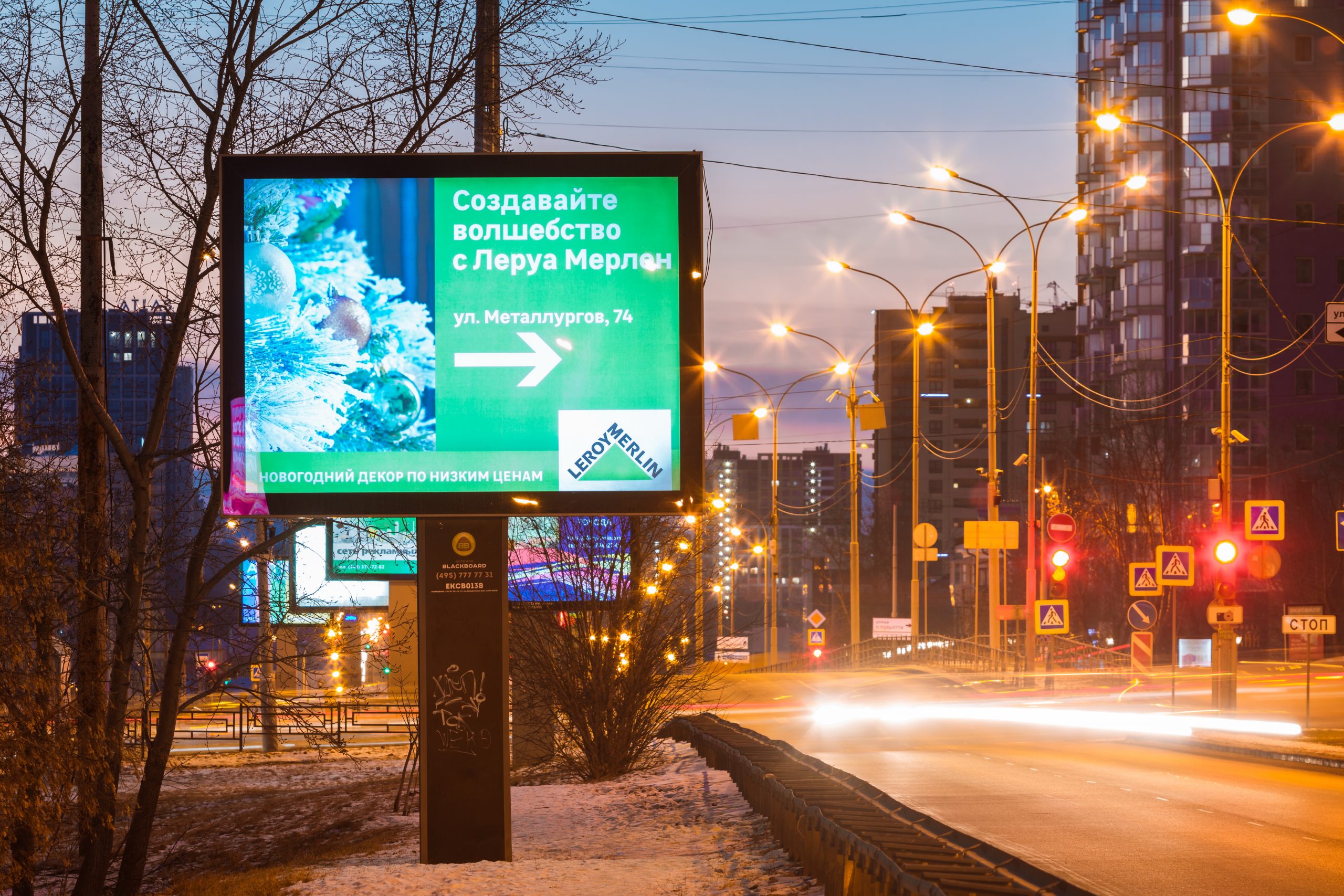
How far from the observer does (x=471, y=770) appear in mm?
12453

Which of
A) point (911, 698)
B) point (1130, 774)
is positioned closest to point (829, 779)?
point (1130, 774)

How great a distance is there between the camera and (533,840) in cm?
1361

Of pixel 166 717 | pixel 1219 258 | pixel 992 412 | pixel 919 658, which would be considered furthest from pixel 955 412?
pixel 166 717

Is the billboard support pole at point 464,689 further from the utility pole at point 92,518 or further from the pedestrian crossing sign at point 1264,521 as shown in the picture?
the pedestrian crossing sign at point 1264,521

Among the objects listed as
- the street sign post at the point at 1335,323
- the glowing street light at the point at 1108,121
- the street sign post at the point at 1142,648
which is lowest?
the street sign post at the point at 1142,648

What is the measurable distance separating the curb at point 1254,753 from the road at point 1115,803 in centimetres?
35

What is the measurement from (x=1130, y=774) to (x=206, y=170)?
45.4ft

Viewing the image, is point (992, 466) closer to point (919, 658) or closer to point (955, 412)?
point (919, 658)

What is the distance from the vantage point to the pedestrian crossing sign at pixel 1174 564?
101 feet

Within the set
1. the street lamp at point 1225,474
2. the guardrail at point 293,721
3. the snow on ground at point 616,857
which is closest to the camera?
the snow on ground at point 616,857

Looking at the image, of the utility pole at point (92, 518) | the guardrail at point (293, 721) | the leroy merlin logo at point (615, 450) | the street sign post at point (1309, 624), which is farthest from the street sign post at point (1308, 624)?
the utility pole at point (92, 518)

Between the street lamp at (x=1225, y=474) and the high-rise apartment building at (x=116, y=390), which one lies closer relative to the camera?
the high-rise apartment building at (x=116, y=390)

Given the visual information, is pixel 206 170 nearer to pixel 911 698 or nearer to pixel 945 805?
pixel 945 805

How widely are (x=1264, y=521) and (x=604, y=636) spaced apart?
51.8ft
